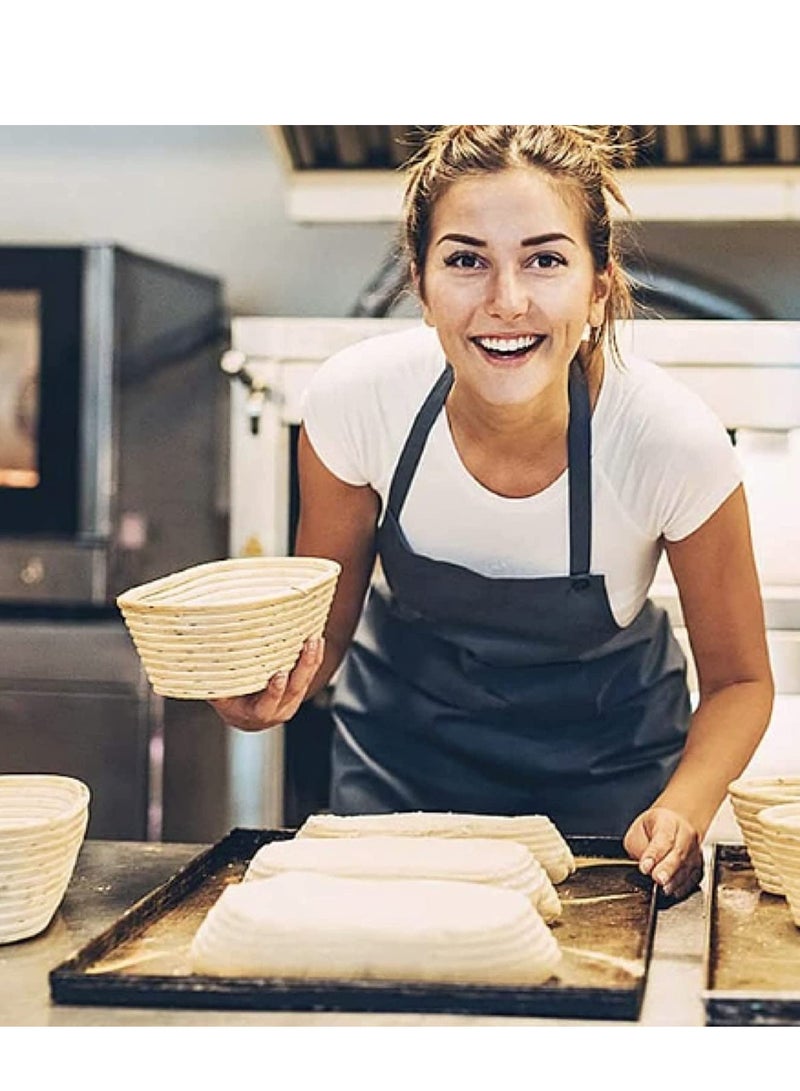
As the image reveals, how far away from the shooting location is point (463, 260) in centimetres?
163

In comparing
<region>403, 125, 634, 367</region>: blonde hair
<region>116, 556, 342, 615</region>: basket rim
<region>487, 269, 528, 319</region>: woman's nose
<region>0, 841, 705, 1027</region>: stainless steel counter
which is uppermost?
<region>403, 125, 634, 367</region>: blonde hair

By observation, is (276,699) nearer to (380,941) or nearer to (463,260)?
(380,941)

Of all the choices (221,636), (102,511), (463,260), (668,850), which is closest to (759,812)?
(668,850)

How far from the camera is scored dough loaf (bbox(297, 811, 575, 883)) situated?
149 centimetres

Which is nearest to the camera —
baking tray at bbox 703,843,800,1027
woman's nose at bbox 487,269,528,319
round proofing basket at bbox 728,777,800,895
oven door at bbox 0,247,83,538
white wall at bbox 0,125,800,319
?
baking tray at bbox 703,843,800,1027

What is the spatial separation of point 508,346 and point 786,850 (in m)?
0.57

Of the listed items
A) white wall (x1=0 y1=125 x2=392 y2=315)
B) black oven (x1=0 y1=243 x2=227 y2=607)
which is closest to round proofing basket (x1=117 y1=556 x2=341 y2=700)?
black oven (x1=0 y1=243 x2=227 y2=607)

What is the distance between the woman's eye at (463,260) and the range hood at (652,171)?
18 centimetres

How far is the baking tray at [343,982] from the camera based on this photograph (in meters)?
1.18

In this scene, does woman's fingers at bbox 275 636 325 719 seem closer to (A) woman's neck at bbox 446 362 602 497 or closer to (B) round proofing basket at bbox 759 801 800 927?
(A) woman's neck at bbox 446 362 602 497

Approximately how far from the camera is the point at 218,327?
260 cm

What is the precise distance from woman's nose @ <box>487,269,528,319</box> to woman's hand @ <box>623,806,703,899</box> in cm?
49
